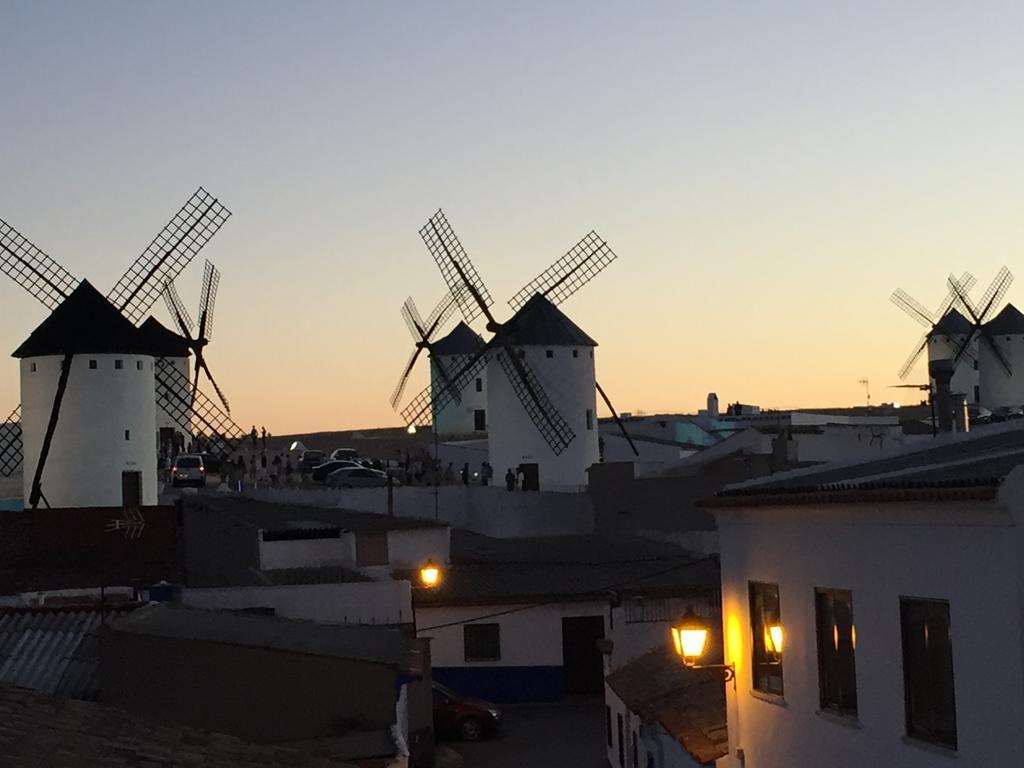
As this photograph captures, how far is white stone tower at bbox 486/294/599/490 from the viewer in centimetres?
5269

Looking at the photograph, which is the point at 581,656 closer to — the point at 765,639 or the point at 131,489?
the point at 131,489

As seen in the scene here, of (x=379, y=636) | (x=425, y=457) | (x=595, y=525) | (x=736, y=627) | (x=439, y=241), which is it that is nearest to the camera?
(x=736, y=627)

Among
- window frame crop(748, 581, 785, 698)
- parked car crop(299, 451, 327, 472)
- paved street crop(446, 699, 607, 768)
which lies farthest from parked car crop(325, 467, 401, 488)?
window frame crop(748, 581, 785, 698)

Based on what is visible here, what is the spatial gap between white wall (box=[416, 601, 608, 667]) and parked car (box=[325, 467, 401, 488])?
19633mm

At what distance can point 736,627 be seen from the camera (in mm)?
14195

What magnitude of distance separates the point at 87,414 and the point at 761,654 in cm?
3210

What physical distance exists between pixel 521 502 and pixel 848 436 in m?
9.48

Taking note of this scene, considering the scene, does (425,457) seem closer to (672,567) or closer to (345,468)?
(345,468)

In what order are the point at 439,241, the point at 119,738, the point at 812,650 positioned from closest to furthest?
the point at 119,738 < the point at 812,650 < the point at 439,241

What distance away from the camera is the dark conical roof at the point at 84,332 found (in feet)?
141

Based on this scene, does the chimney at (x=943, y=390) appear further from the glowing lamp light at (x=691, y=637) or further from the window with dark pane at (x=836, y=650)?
the window with dark pane at (x=836, y=650)

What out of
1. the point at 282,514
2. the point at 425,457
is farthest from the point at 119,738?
the point at 425,457

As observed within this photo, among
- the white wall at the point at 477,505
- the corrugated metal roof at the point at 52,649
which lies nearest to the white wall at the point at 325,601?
the corrugated metal roof at the point at 52,649

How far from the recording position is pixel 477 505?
46.8 metres
